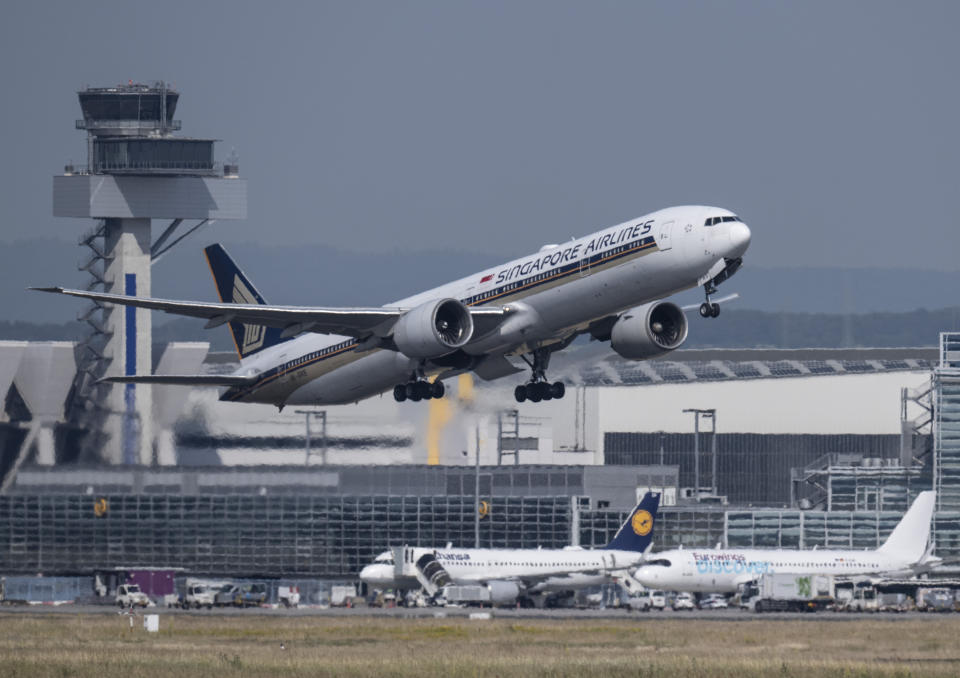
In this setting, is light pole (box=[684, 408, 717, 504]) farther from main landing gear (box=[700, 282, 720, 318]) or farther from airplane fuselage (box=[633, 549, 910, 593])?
main landing gear (box=[700, 282, 720, 318])

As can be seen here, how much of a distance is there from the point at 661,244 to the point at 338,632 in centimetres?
2488

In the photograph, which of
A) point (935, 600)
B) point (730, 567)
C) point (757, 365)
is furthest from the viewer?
point (757, 365)

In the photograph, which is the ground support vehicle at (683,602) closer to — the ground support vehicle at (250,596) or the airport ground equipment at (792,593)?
the airport ground equipment at (792,593)

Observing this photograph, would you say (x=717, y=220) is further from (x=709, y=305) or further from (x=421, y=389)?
(x=421, y=389)

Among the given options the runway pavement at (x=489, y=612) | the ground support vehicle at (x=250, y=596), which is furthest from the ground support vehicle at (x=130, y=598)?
the ground support vehicle at (x=250, y=596)

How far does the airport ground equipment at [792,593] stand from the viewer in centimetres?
9100

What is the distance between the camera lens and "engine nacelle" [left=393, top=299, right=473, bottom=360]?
6012cm

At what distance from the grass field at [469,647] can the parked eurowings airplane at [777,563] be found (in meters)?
10.3

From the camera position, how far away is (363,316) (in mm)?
62062

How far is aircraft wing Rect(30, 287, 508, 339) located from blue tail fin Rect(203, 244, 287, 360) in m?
9.33

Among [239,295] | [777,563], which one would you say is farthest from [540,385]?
[777,563]

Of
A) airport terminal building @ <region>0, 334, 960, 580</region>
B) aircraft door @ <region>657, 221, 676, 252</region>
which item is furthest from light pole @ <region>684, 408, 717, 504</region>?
aircraft door @ <region>657, 221, 676, 252</region>

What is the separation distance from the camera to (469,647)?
67000 millimetres

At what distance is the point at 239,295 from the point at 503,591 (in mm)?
23823
